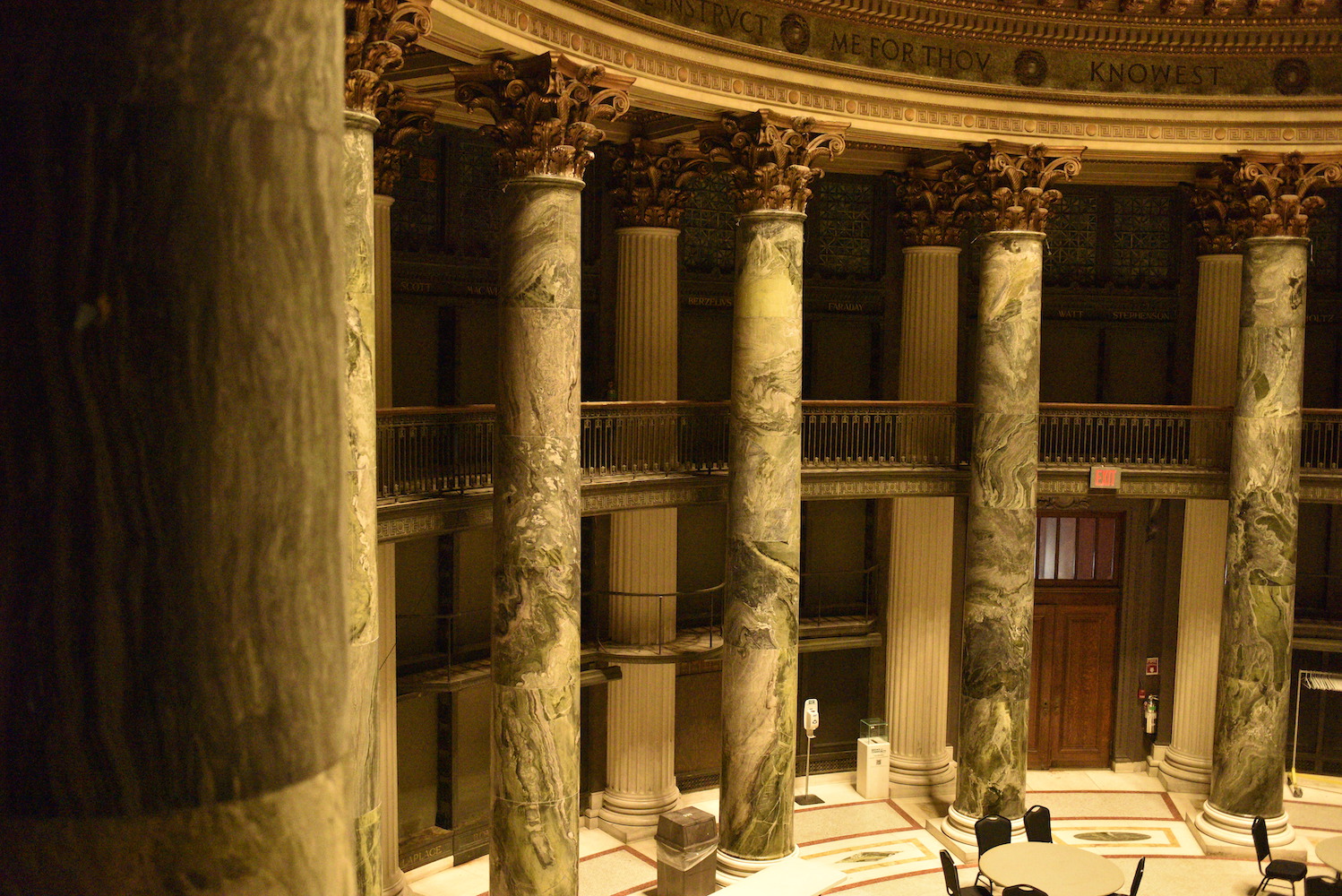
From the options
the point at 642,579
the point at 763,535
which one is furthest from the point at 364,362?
the point at 642,579

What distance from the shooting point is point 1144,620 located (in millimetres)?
17234

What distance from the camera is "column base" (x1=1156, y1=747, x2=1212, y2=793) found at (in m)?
16.2

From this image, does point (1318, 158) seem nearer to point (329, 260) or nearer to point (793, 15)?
point (793, 15)

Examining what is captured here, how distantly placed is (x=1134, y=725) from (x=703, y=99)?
37.1 feet

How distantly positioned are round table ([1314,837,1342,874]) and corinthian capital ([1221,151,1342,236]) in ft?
22.1

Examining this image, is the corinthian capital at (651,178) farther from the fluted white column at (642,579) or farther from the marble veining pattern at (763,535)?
the marble veining pattern at (763,535)

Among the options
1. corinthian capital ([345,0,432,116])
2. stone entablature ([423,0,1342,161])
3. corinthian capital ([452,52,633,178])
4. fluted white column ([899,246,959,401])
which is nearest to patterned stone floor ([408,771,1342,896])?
fluted white column ([899,246,959,401])

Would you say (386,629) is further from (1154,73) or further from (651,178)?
(1154,73)

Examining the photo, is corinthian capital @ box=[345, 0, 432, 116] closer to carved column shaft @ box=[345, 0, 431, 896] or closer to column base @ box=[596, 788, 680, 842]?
carved column shaft @ box=[345, 0, 431, 896]

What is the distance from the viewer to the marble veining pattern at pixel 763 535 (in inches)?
476

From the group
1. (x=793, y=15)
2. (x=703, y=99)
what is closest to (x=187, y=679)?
(x=703, y=99)

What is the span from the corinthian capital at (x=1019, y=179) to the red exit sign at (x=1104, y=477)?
10.2 ft

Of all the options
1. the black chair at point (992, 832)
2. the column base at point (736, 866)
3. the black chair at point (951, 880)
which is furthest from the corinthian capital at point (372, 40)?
the black chair at point (992, 832)

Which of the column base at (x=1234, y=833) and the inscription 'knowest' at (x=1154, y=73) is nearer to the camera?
the inscription 'knowest' at (x=1154, y=73)
